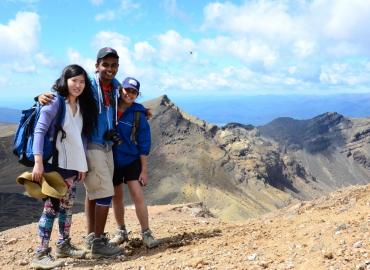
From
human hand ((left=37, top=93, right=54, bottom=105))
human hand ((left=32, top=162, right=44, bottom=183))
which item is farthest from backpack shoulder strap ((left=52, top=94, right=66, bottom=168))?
human hand ((left=32, top=162, right=44, bottom=183))

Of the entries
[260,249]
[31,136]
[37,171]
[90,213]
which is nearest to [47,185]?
[37,171]

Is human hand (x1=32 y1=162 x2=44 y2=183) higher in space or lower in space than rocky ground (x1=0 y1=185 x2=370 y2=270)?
higher

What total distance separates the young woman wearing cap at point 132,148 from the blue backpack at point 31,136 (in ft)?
3.27

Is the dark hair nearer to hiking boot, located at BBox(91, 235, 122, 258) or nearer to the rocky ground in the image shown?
hiking boot, located at BBox(91, 235, 122, 258)

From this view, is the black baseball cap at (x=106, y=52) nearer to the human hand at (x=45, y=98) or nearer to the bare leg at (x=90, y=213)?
the human hand at (x=45, y=98)

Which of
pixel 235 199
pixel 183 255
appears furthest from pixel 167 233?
pixel 235 199

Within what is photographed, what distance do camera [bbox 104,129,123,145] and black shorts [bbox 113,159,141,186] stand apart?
50 cm

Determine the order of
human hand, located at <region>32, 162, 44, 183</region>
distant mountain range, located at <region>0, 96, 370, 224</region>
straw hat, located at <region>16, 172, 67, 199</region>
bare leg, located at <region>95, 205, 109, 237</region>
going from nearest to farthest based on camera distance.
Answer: human hand, located at <region>32, 162, 44, 183</region>
straw hat, located at <region>16, 172, 67, 199</region>
bare leg, located at <region>95, 205, 109, 237</region>
distant mountain range, located at <region>0, 96, 370, 224</region>

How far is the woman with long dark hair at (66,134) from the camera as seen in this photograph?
636 centimetres

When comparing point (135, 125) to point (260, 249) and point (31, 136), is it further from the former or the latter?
point (260, 249)

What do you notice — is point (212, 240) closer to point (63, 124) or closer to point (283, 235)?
point (283, 235)

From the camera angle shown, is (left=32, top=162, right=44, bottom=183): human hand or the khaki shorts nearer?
(left=32, top=162, right=44, bottom=183): human hand

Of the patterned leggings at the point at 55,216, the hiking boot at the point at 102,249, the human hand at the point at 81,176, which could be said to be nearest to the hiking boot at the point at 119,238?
the hiking boot at the point at 102,249

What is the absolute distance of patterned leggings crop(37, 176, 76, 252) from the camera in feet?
22.3
